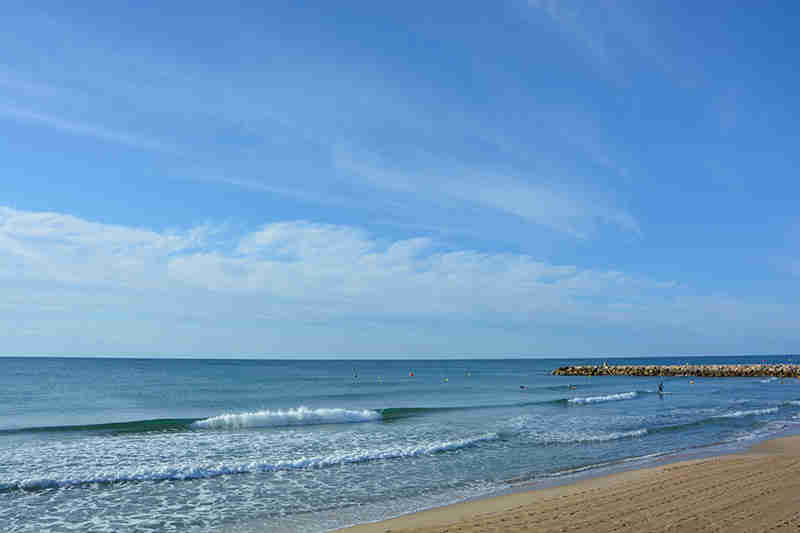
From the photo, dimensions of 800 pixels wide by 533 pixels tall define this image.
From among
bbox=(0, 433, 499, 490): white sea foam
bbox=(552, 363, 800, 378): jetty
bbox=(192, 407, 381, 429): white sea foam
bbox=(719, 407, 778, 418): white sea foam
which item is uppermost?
bbox=(0, 433, 499, 490): white sea foam

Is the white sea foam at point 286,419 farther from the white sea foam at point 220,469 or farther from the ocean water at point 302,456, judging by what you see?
the white sea foam at point 220,469

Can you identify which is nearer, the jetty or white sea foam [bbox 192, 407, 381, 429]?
white sea foam [bbox 192, 407, 381, 429]

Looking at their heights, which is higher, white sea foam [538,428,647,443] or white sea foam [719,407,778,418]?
white sea foam [538,428,647,443]

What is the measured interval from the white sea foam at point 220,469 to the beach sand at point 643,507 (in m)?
6.10

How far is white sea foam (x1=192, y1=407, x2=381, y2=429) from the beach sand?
17240 mm

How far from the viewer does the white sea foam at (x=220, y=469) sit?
14.1m

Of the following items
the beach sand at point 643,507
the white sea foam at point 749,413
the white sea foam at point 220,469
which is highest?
the beach sand at point 643,507

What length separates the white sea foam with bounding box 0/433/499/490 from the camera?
46.4 feet

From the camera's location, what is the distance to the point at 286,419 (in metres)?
28.4

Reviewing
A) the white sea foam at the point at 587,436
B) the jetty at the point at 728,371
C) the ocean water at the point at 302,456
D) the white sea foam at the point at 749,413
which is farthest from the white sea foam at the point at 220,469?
the jetty at the point at 728,371

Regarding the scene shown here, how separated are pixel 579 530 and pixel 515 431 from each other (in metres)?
14.9

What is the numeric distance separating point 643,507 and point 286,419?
20858 millimetres

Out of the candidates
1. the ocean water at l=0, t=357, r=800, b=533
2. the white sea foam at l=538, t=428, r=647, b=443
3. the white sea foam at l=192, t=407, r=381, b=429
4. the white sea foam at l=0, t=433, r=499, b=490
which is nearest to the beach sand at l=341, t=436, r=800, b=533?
the ocean water at l=0, t=357, r=800, b=533

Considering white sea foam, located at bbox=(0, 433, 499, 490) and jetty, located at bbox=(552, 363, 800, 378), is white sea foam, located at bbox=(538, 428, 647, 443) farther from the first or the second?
jetty, located at bbox=(552, 363, 800, 378)
